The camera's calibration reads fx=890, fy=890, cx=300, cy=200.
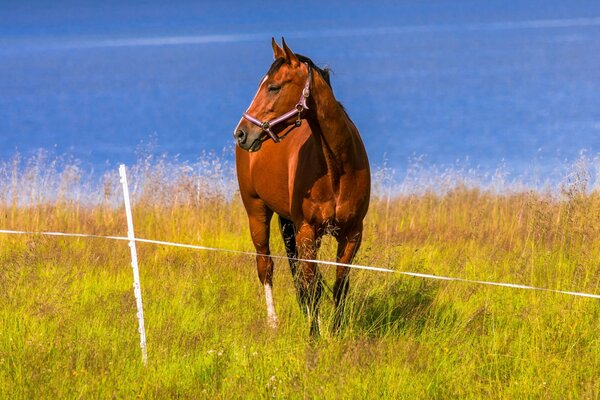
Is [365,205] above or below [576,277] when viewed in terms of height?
above

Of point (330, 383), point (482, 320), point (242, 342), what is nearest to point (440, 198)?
point (482, 320)

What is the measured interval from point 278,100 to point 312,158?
0.73m

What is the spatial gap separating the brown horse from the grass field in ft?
1.04

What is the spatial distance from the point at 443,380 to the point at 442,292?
2.03 m

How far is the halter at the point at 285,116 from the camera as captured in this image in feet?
20.4

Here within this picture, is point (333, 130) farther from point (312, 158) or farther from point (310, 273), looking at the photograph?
point (310, 273)

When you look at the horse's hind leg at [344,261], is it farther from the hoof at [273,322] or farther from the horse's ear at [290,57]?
the horse's ear at [290,57]

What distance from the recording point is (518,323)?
6930 millimetres

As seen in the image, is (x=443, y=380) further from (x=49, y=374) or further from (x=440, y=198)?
(x=440, y=198)

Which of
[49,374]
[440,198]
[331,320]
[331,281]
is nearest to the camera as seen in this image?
[49,374]

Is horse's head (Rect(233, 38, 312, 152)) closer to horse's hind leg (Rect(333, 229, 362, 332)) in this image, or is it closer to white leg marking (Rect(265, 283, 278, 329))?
horse's hind leg (Rect(333, 229, 362, 332))

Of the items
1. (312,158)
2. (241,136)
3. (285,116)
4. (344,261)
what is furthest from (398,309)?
(241,136)

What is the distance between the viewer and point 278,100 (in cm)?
631

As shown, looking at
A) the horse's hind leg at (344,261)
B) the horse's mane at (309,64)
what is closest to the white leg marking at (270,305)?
the horse's hind leg at (344,261)
